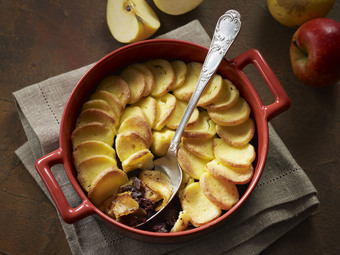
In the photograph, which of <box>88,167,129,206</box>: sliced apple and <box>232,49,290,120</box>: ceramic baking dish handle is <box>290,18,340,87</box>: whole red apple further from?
<box>88,167,129,206</box>: sliced apple

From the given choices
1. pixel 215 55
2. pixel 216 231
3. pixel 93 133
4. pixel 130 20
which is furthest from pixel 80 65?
pixel 216 231

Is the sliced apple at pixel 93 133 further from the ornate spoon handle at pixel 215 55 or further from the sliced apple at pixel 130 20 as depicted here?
the sliced apple at pixel 130 20

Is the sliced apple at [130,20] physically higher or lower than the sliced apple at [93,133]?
higher

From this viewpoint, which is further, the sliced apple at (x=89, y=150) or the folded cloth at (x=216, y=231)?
the folded cloth at (x=216, y=231)

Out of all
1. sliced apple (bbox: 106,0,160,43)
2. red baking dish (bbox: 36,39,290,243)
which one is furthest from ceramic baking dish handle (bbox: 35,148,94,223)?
sliced apple (bbox: 106,0,160,43)

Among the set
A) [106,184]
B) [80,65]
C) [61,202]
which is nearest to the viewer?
[61,202]

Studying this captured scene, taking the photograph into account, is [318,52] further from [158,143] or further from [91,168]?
[91,168]

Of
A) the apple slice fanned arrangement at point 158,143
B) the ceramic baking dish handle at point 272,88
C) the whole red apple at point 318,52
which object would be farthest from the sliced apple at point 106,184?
the whole red apple at point 318,52
